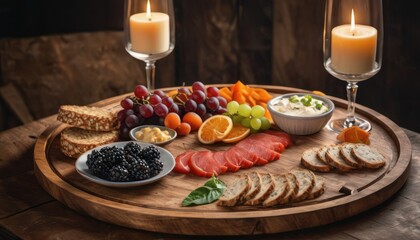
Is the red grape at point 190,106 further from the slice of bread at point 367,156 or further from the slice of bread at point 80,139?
the slice of bread at point 367,156

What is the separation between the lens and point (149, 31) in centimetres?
276

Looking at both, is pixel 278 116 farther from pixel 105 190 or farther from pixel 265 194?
pixel 105 190

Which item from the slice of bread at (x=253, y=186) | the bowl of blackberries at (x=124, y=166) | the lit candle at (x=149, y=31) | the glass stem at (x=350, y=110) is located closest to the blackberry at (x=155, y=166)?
the bowl of blackberries at (x=124, y=166)

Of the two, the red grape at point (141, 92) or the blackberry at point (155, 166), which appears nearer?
the blackberry at point (155, 166)

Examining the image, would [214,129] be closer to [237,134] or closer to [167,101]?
[237,134]

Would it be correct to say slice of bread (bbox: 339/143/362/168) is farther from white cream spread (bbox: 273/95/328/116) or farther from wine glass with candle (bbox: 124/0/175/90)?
wine glass with candle (bbox: 124/0/175/90)

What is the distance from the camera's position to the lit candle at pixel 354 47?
2.52m

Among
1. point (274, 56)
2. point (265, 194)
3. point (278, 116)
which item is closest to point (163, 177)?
point (265, 194)

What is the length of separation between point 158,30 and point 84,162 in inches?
29.7

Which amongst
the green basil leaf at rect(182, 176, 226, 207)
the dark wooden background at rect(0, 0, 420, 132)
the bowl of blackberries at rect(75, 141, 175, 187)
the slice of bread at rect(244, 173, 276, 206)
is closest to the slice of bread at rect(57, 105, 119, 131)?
the bowl of blackberries at rect(75, 141, 175, 187)

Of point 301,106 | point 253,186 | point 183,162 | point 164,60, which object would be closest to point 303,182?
point 253,186

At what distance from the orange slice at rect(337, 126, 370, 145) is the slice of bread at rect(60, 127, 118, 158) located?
84 cm

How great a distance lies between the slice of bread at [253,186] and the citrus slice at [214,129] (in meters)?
0.36

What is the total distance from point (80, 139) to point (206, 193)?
0.59 meters
